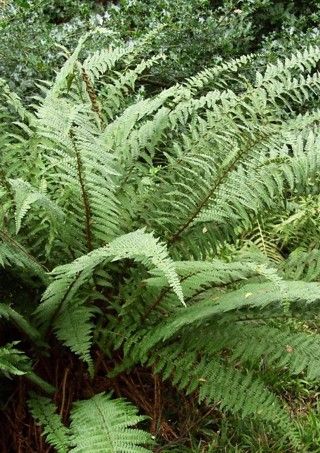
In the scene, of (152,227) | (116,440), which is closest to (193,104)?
(152,227)

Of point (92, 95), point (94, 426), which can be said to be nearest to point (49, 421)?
point (94, 426)

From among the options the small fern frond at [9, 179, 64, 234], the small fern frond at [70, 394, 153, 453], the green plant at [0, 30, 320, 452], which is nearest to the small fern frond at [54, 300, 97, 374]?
the green plant at [0, 30, 320, 452]

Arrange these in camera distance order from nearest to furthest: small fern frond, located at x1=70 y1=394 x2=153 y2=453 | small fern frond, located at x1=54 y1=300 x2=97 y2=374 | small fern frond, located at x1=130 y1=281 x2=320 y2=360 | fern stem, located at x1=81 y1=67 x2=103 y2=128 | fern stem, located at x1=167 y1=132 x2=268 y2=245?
small fern frond, located at x1=70 y1=394 x2=153 y2=453 → small fern frond, located at x1=130 y1=281 x2=320 y2=360 → small fern frond, located at x1=54 y1=300 x2=97 y2=374 → fern stem, located at x1=167 y1=132 x2=268 y2=245 → fern stem, located at x1=81 y1=67 x2=103 y2=128

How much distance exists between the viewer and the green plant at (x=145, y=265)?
2158 mm

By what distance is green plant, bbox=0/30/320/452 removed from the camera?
2158 millimetres

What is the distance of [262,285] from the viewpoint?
223 centimetres

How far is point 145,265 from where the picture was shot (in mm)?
2350

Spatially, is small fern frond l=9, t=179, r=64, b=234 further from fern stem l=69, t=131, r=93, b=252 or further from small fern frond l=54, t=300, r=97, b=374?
small fern frond l=54, t=300, r=97, b=374

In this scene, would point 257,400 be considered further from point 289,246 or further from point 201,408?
point 289,246

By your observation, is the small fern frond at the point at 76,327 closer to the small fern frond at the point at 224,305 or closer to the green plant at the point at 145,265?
the green plant at the point at 145,265

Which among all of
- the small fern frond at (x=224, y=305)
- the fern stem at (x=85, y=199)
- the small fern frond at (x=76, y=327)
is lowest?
the small fern frond at (x=224, y=305)

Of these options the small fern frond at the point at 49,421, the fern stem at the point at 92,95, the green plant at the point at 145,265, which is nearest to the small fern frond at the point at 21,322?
the green plant at the point at 145,265

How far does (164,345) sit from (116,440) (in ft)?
1.56

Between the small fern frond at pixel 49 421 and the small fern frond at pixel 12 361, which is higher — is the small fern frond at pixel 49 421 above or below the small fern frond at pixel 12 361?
below
